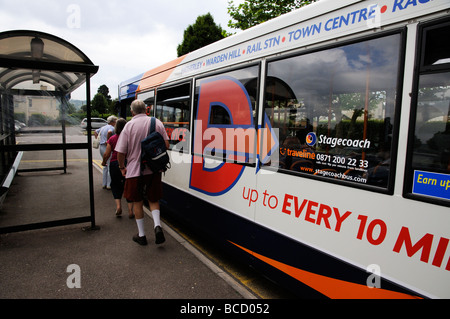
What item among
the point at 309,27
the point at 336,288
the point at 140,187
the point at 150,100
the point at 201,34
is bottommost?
the point at 336,288

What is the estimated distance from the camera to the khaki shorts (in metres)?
3.95

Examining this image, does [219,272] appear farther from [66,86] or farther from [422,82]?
[66,86]

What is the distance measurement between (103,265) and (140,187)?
1.09 m

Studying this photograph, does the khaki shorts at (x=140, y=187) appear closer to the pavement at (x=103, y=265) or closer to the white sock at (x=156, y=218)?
the white sock at (x=156, y=218)

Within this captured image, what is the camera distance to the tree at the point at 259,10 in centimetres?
1219

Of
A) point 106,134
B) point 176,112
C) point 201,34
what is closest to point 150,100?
point 176,112

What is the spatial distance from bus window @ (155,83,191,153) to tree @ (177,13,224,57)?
17040 millimetres

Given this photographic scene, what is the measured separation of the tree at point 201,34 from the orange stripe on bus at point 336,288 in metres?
20.8

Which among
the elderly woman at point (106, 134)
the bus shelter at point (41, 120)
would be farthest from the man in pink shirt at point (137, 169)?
the elderly woman at point (106, 134)

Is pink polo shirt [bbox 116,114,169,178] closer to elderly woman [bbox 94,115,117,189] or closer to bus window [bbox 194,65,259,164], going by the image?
bus window [bbox 194,65,259,164]

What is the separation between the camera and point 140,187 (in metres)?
4.05

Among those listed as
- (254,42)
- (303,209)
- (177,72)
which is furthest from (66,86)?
(303,209)

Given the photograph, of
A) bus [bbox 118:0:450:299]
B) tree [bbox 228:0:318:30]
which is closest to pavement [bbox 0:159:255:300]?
bus [bbox 118:0:450:299]

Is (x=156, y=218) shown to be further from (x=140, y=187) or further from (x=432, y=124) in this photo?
(x=432, y=124)
